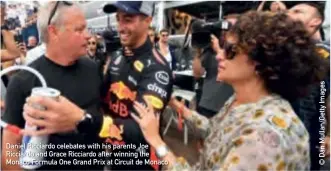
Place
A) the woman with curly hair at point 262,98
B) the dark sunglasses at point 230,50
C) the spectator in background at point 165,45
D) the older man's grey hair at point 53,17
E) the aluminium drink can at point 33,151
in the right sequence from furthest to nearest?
1. the spectator in background at point 165,45
2. the older man's grey hair at point 53,17
3. the aluminium drink can at point 33,151
4. the dark sunglasses at point 230,50
5. the woman with curly hair at point 262,98

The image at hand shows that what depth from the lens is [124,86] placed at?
0.88 m

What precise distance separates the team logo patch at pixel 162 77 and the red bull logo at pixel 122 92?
0.06m

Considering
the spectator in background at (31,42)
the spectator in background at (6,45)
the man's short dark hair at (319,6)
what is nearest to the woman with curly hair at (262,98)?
the man's short dark hair at (319,6)

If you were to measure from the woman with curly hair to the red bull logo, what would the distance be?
0.19 m

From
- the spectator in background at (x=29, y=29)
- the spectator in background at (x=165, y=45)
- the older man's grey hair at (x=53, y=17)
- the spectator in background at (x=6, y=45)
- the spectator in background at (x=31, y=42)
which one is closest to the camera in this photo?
the older man's grey hair at (x=53, y=17)

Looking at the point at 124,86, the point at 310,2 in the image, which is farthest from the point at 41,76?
the point at 310,2

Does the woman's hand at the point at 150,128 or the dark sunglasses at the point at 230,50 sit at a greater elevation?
the dark sunglasses at the point at 230,50

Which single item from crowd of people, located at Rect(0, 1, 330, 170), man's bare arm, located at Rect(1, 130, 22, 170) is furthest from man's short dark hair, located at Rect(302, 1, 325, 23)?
man's bare arm, located at Rect(1, 130, 22, 170)

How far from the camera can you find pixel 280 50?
Answer: 58cm

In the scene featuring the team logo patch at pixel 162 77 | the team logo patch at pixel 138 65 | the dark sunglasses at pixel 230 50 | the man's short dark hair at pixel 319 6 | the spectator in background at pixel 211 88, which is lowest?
the spectator in background at pixel 211 88

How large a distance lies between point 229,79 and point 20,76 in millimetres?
447

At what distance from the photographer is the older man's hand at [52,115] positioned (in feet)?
2.16

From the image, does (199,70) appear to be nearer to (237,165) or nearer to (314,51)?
(314,51)

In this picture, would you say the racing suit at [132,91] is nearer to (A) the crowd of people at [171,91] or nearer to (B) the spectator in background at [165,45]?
(A) the crowd of people at [171,91]
